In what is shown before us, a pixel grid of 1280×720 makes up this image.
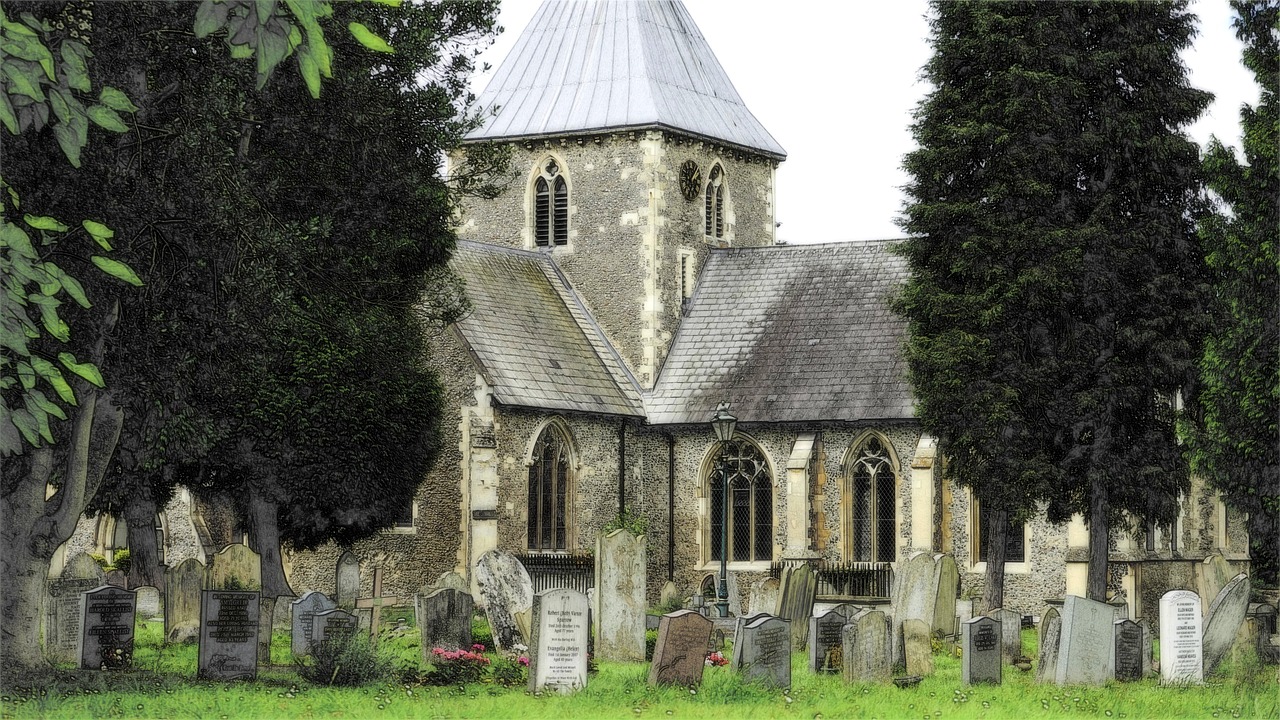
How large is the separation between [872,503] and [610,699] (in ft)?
60.4

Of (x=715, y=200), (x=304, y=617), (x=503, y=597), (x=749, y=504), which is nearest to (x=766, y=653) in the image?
(x=503, y=597)

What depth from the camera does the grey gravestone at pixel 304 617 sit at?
61.6ft

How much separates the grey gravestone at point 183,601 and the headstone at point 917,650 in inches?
352

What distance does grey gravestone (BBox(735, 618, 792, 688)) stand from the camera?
56.2 ft

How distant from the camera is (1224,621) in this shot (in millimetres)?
19609

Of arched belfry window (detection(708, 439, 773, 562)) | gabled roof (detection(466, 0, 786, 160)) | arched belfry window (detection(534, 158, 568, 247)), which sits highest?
gabled roof (detection(466, 0, 786, 160))

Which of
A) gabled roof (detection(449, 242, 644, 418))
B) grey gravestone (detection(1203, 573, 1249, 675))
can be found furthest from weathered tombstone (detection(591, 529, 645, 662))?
gabled roof (detection(449, 242, 644, 418))

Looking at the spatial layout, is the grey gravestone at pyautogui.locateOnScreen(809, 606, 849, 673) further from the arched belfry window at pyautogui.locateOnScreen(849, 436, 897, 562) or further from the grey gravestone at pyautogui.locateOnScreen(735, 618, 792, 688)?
the arched belfry window at pyautogui.locateOnScreen(849, 436, 897, 562)

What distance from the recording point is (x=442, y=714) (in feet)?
48.9

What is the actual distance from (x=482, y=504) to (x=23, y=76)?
22.8 metres

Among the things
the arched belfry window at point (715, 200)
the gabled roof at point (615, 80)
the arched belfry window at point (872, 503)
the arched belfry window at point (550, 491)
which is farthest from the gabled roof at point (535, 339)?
the arched belfry window at point (872, 503)

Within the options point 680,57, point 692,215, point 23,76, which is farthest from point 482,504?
point 23,76

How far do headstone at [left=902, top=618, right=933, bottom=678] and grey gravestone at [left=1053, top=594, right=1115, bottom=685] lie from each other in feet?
4.99

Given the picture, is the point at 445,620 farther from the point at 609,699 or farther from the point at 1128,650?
the point at 1128,650
